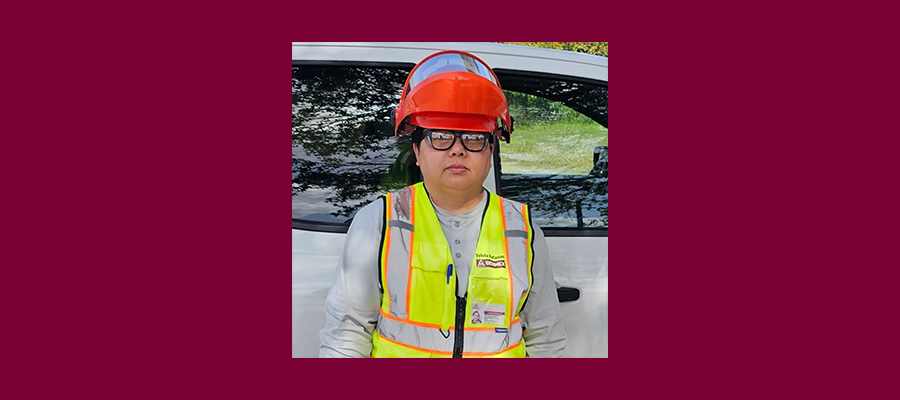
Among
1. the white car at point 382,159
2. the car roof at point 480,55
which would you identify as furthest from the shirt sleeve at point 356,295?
the car roof at point 480,55

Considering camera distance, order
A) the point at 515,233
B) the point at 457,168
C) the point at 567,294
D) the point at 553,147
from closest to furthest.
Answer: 1. the point at 457,168
2. the point at 515,233
3. the point at 567,294
4. the point at 553,147

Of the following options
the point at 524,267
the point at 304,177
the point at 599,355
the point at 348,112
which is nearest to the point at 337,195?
the point at 304,177

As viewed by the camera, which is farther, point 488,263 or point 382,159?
point 382,159

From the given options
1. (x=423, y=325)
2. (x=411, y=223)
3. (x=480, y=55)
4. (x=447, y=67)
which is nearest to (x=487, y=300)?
(x=423, y=325)

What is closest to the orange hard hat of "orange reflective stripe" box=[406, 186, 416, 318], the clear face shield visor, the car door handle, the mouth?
the clear face shield visor

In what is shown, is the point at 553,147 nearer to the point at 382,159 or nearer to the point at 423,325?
the point at 382,159

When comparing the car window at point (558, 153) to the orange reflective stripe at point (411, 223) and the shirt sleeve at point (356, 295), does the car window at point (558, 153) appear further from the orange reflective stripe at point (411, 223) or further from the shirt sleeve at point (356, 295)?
the shirt sleeve at point (356, 295)

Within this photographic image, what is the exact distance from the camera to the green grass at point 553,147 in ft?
9.59

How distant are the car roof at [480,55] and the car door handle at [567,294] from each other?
36.7 inches

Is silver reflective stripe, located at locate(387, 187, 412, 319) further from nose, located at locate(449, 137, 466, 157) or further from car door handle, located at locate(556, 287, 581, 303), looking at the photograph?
car door handle, located at locate(556, 287, 581, 303)

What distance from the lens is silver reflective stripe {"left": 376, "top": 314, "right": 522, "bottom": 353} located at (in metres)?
2.20

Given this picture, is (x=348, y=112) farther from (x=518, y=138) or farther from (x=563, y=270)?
(x=563, y=270)

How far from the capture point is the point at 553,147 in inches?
118

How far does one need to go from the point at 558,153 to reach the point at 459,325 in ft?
3.67
